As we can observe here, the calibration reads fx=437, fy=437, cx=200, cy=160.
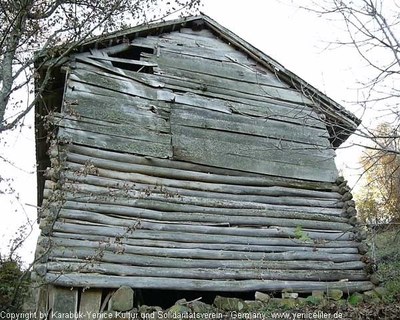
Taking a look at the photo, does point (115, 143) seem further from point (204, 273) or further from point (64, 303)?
point (64, 303)

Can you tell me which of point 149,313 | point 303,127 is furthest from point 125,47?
point 149,313

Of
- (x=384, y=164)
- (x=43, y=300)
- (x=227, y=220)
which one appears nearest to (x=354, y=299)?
(x=227, y=220)

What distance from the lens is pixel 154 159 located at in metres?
7.95

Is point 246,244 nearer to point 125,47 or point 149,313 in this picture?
point 149,313

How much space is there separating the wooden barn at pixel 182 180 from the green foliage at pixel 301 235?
2 centimetres

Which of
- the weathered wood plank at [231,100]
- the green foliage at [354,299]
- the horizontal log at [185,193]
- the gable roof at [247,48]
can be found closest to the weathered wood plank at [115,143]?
the horizontal log at [185,193]

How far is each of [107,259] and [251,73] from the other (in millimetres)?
6054

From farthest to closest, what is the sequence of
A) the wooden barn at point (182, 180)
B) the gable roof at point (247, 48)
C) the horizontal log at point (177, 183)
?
the gable roof at point (247, 48) < the horizontal log at point (177, 183) < the wooden barn at point (182, 180)

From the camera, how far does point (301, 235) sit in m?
8.09

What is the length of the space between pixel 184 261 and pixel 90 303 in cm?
158

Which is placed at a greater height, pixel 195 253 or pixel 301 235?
pixel 301 235

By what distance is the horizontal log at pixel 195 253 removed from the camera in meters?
6.44

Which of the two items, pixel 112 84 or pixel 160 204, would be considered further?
pixel 112 84

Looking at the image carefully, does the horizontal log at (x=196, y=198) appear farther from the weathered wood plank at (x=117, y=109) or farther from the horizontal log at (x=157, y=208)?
the weathered wood plank at (x=117, y=109)
